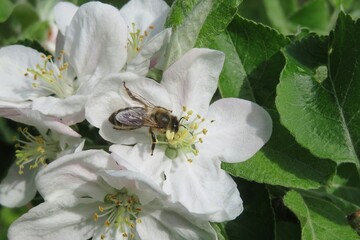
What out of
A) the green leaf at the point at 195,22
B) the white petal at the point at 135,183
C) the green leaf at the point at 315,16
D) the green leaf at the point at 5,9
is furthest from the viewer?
the green leaf at the point at 315,16

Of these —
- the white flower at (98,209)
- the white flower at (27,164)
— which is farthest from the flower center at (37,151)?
the white flower at (98,209)

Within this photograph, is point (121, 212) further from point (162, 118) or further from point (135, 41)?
point (135, 41)

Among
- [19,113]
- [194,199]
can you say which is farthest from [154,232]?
[19,113]

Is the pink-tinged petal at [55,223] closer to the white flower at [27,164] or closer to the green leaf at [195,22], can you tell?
the white flower at [27,164]

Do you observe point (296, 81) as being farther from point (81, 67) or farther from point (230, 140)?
point (81, 67)

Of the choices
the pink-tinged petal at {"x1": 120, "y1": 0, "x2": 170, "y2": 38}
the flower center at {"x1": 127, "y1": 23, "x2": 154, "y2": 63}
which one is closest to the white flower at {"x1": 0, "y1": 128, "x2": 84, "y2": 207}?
the flower center at {"x1": 127, "y1": 23, "x2": 154, "y2": 63}
